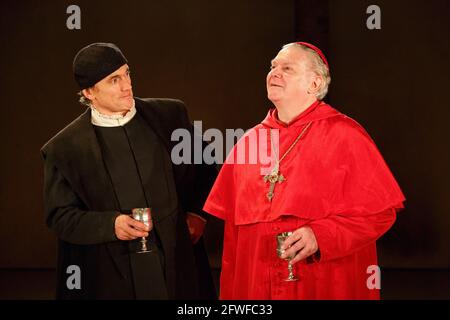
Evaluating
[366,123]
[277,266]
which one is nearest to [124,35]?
[366,123]

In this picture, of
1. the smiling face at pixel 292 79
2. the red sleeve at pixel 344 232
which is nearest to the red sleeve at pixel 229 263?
the red sleeve at pixel 344 232

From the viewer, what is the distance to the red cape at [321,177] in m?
2.76

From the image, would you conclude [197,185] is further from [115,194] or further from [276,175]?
[276,175]

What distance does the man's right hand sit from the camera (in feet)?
9.75

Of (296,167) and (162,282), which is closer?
(296,167)

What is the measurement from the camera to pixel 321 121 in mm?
2936

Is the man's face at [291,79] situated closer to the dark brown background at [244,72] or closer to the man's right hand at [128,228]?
the man's right hand at [128,228]

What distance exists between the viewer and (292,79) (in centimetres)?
289

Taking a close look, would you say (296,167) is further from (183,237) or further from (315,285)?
(183,237)

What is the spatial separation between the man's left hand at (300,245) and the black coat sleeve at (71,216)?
0.93 metres

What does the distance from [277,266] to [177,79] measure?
4.53 m

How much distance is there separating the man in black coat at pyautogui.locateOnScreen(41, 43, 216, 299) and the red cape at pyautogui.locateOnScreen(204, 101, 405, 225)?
0.45m

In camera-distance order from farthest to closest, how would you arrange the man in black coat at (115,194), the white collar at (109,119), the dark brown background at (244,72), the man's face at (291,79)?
the dark brown background at (244,72)
the white collar at (109,119)
the man in black coat at (115,194)
the man's face at (291,79)

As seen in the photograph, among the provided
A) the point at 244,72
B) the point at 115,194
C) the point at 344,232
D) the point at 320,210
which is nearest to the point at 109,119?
the point at 115,194
